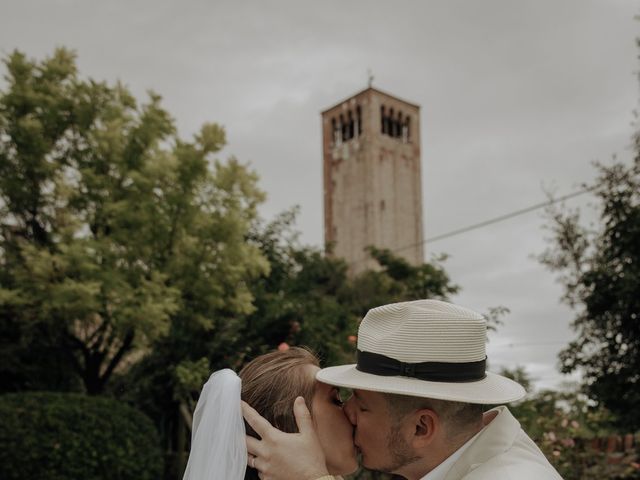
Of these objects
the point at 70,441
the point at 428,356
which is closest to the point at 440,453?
the point at 428,356

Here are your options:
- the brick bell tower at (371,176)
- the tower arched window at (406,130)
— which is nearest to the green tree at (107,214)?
the brick bell tower at (371,176)

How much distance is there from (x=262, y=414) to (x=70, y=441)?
29.6ft

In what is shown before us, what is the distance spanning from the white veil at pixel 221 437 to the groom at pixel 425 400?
0.25 meters

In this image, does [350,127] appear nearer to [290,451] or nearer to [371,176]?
[371,176]

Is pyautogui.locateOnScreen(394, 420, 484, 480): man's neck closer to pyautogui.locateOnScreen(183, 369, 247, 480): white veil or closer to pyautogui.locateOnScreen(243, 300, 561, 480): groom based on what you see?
pyautogui.locateOnScreen(243, 300, 561, 480): groom

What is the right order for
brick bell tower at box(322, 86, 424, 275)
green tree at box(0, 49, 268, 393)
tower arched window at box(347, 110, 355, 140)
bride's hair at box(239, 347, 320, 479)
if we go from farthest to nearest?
tower arched window at box(347, 110, 355, 140)
brick bell tower at box(322, 86, 424, 275)
green tree at box(0, 49, 268, 393)
bride's hair at box(239, 347, 320, 479)

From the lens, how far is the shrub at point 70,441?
403 inches

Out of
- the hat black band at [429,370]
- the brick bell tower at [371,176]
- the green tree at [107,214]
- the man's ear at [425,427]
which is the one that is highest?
the brick bell tower at [371,176]

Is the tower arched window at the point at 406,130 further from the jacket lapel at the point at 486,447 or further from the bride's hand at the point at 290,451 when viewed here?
the jacket lapel at the point at 486,447

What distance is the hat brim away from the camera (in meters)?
1.93

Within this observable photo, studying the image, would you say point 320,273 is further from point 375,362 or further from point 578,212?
point 375,362

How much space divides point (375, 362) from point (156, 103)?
46.4 feet

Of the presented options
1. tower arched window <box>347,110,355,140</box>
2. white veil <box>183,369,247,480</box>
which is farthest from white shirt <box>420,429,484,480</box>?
tower arched window <box>347,110,355,140</box>

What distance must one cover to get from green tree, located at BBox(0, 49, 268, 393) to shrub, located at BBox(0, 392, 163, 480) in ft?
7.75
